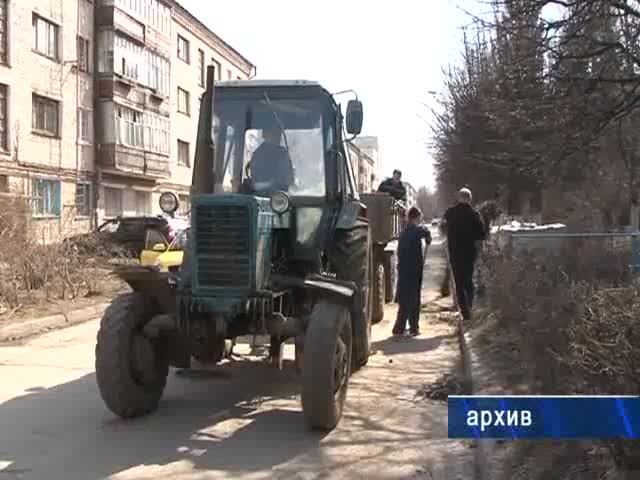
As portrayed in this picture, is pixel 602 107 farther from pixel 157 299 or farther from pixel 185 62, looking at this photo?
pixel 185 62

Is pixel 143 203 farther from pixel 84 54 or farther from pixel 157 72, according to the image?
pixel 84 54

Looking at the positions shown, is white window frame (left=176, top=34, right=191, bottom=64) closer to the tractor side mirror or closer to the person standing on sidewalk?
the person standing on sidewalk

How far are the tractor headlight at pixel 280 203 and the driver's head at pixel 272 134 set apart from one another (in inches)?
37.2

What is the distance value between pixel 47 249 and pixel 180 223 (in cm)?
792

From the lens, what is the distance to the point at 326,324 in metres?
6.07

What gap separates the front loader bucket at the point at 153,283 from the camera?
22.1 ft

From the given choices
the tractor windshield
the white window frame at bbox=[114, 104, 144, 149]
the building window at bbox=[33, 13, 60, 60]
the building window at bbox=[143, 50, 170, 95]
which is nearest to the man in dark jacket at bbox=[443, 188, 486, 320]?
the tractor windshield

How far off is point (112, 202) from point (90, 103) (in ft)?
16.3

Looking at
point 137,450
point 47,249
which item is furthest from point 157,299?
point 47,249

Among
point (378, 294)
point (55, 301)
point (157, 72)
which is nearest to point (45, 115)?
point (157, 72)

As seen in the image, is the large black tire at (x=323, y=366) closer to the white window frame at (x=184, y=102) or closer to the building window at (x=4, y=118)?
the building window at (x=4, y=118)

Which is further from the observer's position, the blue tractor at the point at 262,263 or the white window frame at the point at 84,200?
the white window frame at the point at 84,200

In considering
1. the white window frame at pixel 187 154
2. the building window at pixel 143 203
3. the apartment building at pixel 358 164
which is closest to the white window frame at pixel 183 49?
the white window frame at pixel 187 154

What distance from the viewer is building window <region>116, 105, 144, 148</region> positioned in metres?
36.0
